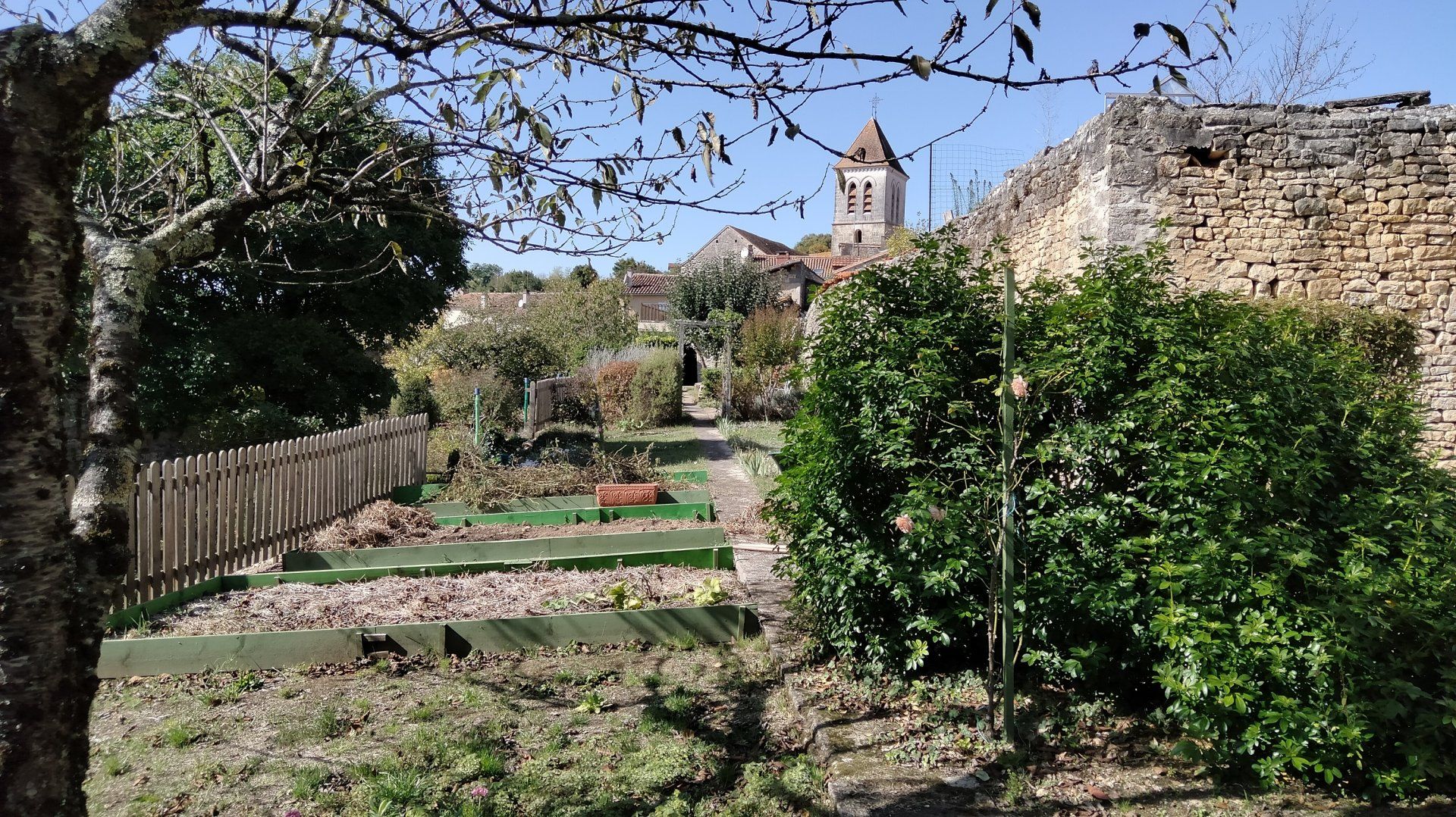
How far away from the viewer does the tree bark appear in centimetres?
194

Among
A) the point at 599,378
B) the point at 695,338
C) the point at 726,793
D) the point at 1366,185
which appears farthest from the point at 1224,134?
the point at 695,338

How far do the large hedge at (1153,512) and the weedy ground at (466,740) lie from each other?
830 mm

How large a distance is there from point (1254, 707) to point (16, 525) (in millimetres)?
3998

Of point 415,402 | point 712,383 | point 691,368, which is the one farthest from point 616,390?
point 691,368

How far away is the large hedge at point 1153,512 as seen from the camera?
315 centimetres

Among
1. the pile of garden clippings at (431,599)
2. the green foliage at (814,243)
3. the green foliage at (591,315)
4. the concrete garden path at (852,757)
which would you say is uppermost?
the green foliage at (814,243)

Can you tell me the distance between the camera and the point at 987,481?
13.5 feet

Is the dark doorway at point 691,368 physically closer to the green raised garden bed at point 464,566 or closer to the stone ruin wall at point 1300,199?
the green raised garden bed at point 464,566

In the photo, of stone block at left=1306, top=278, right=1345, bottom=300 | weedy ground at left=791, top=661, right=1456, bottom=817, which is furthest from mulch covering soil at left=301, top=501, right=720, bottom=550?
stone block at left=1306, top=278, right=1345, bottom=300

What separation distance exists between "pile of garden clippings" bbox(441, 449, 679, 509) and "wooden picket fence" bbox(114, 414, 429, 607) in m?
1.09

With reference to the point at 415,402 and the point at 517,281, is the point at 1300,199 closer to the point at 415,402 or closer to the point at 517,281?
the point at 415,402

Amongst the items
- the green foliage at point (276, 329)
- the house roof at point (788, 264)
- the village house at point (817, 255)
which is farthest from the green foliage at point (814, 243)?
the green foliage at point (276, 329)

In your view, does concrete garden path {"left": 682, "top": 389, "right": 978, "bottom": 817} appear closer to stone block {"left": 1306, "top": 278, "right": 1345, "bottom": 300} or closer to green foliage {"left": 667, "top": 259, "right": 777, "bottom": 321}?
stone block {"left": 1306, "top": 278, "right": 1345, "bottom": 300}

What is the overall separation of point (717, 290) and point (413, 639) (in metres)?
28.1
